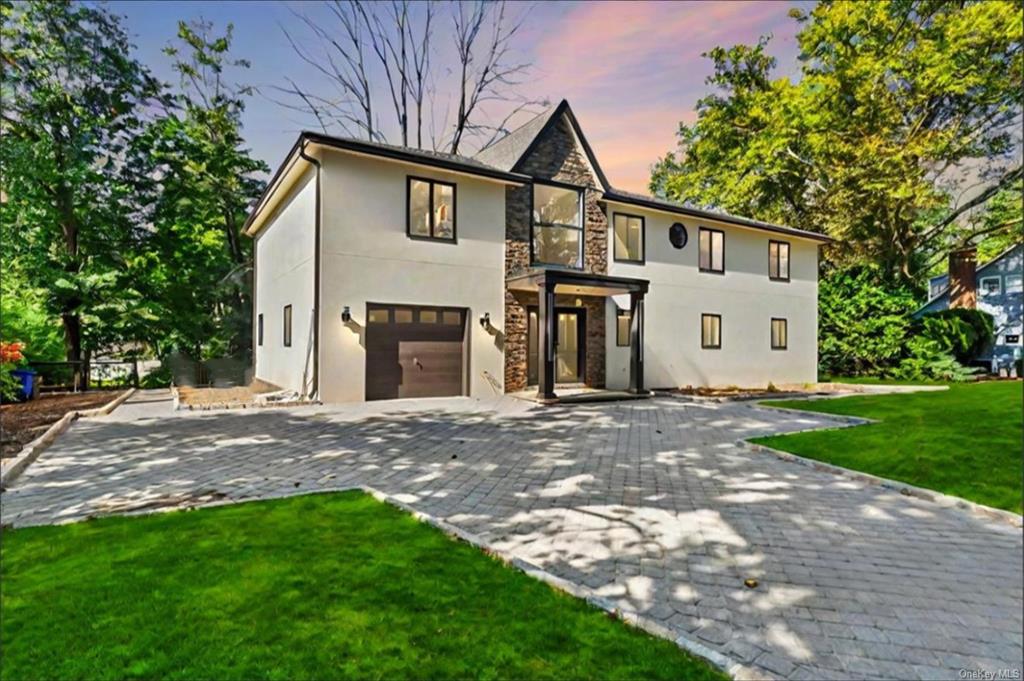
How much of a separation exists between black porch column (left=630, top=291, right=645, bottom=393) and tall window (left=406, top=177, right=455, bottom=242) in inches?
198

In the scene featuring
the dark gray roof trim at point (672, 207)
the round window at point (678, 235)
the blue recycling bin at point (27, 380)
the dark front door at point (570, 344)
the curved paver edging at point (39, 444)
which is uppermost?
the dark gray roof trim at point (672, 207)

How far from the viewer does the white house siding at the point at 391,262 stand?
11023 millimetres

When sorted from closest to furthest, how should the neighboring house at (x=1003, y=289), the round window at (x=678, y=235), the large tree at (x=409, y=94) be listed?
the neighboring house at (x=1003, y=289)
the large tree at (x=409, y=94)
the round window at (x=678, y=235)

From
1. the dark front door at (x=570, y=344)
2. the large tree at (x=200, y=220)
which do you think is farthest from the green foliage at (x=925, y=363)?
the large tree at (x=200, y=220)

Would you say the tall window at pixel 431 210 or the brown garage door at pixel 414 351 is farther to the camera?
the tall window at pixel 431 210

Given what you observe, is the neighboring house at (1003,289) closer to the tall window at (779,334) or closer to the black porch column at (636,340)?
the black porch column at (636,340)

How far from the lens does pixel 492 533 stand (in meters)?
3.88

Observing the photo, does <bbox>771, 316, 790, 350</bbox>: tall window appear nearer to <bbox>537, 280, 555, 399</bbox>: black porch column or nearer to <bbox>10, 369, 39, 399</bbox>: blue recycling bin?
<bbox>537, 280, 555, 399</bbox>: black porch column

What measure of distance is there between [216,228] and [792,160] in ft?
79.7

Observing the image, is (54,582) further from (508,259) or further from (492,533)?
(508,259)

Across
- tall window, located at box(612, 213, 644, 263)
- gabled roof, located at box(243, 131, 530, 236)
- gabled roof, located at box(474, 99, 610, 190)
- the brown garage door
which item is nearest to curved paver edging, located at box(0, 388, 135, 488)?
the brown garage door

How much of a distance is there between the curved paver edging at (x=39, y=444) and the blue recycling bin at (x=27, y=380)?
2.75m

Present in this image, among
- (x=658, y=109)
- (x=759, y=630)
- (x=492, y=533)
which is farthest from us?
(x=492, y=533)

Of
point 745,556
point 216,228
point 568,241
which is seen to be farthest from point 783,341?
point 216,228
